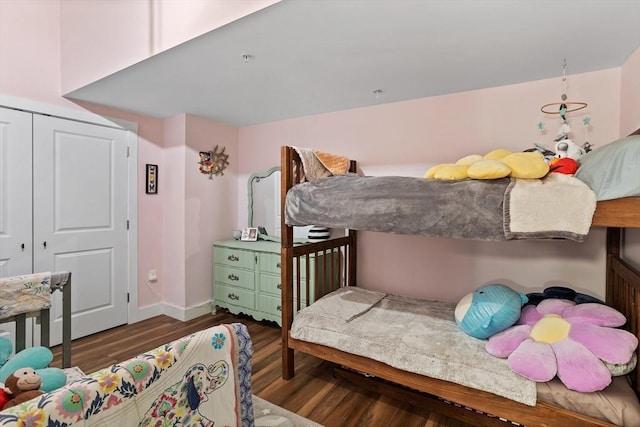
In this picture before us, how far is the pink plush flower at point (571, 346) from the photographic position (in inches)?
51.6

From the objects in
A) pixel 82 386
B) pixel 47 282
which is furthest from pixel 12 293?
pixel 82 386

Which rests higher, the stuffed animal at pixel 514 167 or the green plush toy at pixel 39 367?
the stuffed animal at pixel 514 167

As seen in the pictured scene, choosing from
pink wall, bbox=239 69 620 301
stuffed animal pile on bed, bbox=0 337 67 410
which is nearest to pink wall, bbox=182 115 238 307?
pink wall, bbox=239 69 620 301

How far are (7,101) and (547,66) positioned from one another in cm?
398

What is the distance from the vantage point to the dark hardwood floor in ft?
6.02

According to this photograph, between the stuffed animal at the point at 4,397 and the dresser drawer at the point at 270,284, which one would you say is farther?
the dresser drawer at the point at 270,284

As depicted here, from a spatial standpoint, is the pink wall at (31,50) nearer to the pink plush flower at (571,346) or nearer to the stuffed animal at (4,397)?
the stuffed animal at (4,397)

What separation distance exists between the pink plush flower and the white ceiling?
57.2 inches

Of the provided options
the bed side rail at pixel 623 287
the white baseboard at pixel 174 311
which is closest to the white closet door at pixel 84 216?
the white baseboard at pixel 174 311

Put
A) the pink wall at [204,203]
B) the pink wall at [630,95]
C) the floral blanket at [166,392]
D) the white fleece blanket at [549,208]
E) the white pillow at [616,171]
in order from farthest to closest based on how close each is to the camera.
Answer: the pink wall at [204,203]
the pink wall at [630,95]
the white fleece blanket at [549,208]
the white pillow at [616,171]
the floral blanket at [166,392]

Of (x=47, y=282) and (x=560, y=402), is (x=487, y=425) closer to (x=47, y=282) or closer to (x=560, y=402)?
(x=560, y=402)

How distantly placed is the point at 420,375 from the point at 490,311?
20.9 inches

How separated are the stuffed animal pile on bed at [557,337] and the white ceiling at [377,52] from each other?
4.68 feet

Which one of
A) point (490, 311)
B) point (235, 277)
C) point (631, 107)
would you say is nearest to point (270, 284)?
point (235, 277)
